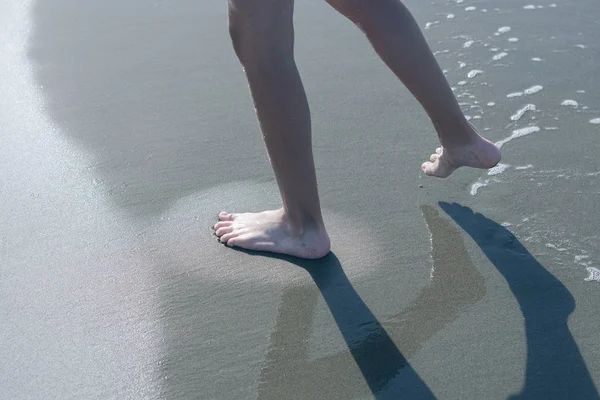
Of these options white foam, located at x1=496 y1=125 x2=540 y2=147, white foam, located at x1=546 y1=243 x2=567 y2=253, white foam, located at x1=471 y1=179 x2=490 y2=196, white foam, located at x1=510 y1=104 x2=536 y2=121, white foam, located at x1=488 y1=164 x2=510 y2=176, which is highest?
white foam, located at x1=471 y1=179 x2=490 y2=196

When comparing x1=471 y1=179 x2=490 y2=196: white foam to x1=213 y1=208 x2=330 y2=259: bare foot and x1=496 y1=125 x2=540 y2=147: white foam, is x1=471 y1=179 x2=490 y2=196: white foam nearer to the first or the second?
x1=496 y1=125 x2=540 y2=147: white foam

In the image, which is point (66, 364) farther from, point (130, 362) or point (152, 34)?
point (152, 34)

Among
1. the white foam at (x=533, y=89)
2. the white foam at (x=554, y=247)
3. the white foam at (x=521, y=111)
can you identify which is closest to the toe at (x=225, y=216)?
the white foam at (x=554, y=247)

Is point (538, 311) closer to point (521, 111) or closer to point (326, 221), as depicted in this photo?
point (326, 221)

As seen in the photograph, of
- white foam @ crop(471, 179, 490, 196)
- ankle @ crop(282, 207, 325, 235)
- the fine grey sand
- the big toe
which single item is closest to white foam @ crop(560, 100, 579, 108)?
the fine grey sand

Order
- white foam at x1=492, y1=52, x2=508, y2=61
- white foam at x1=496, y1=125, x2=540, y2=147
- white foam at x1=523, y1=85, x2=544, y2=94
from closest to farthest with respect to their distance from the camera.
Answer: white foam at x1=496, y1=125, x2=540, y2=147
white foam at x1=523, y1=85, x2=544, y2=94
white foam at x1=492, y1=52, x2=508, y2=61

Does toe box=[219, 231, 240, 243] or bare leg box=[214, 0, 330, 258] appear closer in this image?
bare leg box=[214, 0, 330, 258]
